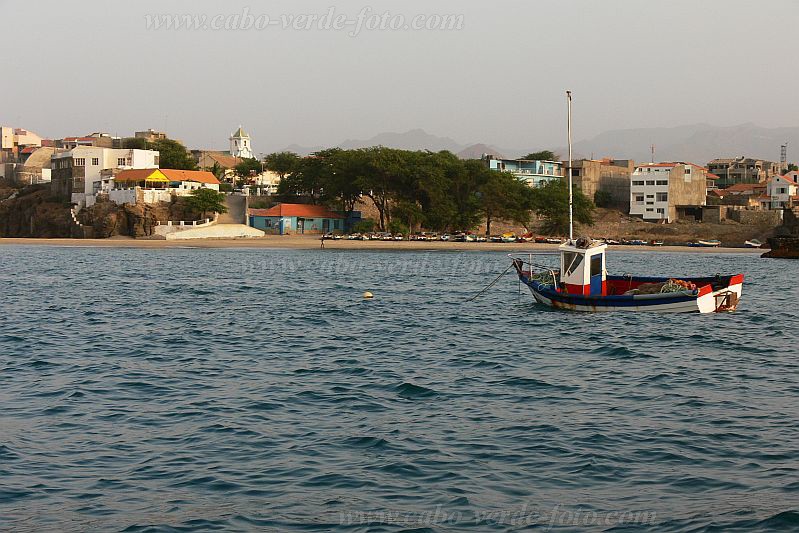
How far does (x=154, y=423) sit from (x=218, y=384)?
3.89m

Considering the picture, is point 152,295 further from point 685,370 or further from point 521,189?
point 521,189

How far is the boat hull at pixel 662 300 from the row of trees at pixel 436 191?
70.3m

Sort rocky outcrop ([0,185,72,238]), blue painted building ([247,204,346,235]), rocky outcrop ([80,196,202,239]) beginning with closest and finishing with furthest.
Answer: rocky outcrop ([80,196,202,239])
blue painted building ([247,204,346,235])
rocky outcrop ([0,185,72,238])

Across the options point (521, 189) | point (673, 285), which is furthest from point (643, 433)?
point (521, 189)

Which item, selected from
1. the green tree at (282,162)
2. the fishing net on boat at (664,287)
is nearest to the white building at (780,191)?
the green tree at (282,162)

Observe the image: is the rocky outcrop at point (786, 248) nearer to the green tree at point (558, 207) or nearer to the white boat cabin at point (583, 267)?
the green tree at point (558, 207)

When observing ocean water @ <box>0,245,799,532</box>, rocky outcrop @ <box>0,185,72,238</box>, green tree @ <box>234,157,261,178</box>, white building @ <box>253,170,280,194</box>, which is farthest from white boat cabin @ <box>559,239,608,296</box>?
green tree @ <box>234,157,261,178</box>

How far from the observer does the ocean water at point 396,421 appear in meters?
A: 11.9

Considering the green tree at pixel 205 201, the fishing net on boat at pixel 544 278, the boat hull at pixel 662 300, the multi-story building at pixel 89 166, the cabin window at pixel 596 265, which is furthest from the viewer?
the multi-story building at pixel 89 166

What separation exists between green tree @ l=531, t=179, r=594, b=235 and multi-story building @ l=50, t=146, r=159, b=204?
53.0 metres

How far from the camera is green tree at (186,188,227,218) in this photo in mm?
104875

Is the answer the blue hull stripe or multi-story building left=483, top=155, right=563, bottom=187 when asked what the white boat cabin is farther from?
multi-story building left=483, top=155, right=563, bottom=187

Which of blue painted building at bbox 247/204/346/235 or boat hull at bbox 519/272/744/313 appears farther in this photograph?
blue painted building at bbox 247/204/346/235

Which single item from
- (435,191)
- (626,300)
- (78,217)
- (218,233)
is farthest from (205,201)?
(626,300)
